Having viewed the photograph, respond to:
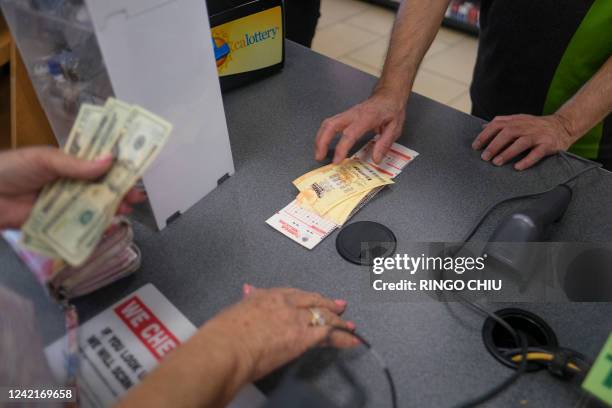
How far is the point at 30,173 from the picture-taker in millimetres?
659

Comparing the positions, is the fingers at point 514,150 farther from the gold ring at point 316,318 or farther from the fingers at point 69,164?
the fingers at point 69,164

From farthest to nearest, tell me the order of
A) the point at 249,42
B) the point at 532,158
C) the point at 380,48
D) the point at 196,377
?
the point at 380,48
the point at 249,42
the point at 532,158
the point at 196,377

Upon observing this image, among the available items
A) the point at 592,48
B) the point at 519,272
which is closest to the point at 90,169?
the point at 519,272

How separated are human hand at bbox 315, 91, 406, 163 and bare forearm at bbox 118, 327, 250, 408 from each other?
50 cm

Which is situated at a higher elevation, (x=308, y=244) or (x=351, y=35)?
(x=308, y=244)

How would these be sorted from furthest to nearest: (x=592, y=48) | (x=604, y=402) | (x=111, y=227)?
(x=592, y=48)
(x=111, y=227)
(x=604, y=402)

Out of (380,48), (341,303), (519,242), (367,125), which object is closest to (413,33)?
(367,125)

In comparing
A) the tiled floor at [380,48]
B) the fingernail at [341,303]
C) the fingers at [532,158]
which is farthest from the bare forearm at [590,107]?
the tiled floor at [380,48]

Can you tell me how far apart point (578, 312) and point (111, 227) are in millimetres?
783

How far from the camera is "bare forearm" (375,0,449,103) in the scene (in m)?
1.20

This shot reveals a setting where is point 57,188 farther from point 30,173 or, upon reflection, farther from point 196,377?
point 196,377

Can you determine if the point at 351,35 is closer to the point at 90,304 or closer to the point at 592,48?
the point at 592,48

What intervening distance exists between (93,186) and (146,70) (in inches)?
Result: 8.3

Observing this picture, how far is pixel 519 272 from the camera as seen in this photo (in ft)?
2.47
